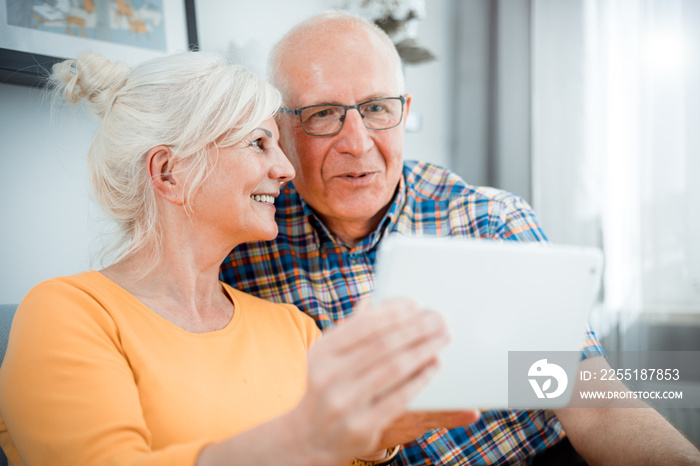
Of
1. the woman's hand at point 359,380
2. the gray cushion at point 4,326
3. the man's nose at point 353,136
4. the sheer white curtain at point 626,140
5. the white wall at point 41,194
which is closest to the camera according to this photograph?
the woman's hand at point 359,380

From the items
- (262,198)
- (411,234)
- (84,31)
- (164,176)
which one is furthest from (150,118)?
(411,234)

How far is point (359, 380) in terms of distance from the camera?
552 millimetres

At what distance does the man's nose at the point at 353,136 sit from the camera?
137 centimetres

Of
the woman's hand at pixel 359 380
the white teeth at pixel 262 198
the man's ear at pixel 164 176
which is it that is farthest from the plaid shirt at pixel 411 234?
the woman's hand at pixel 359 380

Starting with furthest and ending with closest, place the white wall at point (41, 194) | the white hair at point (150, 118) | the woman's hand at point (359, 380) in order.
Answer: the white wall at point (41, 194), the white hair at point (150, 118), the woman's hand at point (359, 380)

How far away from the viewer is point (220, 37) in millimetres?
1715

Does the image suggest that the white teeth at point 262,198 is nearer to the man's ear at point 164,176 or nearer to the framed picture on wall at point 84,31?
the man's ear at point 164,176

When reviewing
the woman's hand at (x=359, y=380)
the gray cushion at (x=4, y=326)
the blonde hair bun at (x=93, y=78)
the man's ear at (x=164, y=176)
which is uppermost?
the blonde hair bun at (x=93, y=78)

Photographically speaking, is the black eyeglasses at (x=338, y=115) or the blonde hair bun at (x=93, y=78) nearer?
the blonde hair bun at (x=93, y=78)

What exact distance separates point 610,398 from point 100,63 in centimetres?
127

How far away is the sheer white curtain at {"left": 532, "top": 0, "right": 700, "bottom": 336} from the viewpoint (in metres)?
2.18

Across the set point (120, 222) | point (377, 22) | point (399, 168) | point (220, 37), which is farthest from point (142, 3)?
point (377, 22)

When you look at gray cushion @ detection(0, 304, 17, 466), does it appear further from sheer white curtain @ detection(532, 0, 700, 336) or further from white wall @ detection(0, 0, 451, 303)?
sheer white curtain @ detection(532, 0, 700, 336)

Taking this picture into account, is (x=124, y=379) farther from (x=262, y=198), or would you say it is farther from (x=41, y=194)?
(x=41, y=194)
